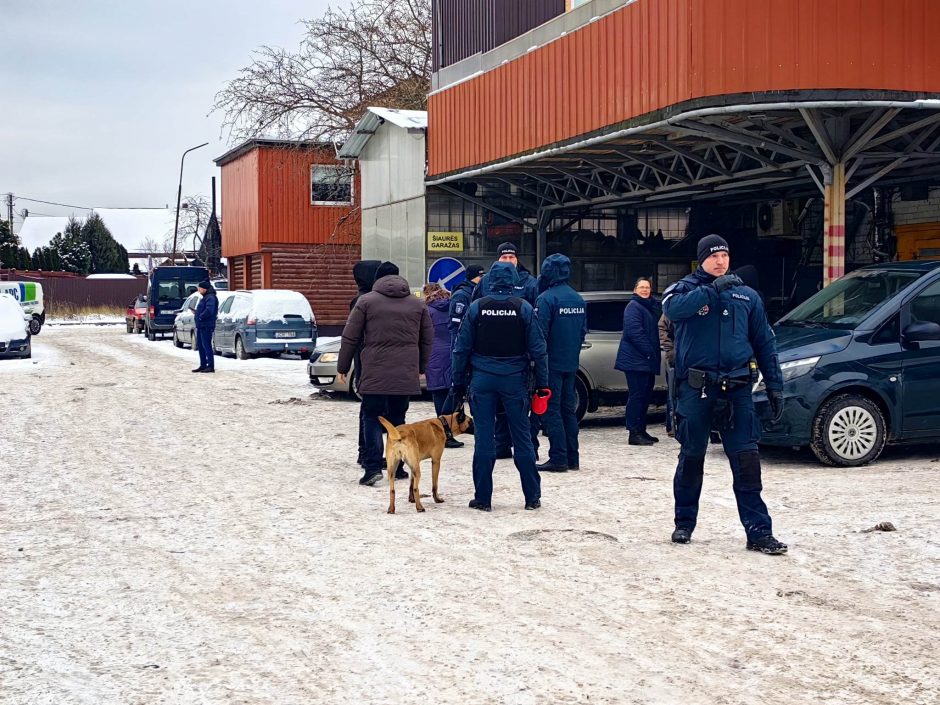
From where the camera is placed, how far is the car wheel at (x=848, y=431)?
33.4 ft

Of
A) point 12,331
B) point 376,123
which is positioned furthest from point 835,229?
point 12,331

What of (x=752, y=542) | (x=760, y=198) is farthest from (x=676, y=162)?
(x=752, y=542)

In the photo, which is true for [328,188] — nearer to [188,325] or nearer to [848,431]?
[188,325]

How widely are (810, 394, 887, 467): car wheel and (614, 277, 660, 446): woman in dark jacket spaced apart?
82.9 inches

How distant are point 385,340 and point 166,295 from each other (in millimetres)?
29986

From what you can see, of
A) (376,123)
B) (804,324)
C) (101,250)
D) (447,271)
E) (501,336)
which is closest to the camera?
(501,336)

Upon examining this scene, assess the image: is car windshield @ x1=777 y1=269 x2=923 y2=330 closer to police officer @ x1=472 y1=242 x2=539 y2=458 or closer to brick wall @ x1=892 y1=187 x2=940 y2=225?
police officer @ x1=472 y1=242 x2=539 y2=458

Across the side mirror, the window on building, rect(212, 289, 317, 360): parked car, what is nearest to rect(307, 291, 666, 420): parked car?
the side mirror

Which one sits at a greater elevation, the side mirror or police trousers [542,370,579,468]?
the side mirror

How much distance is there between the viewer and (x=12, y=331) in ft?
86.8

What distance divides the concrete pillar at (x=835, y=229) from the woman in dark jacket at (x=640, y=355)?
3.59 metres

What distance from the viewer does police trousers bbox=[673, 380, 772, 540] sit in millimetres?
6828

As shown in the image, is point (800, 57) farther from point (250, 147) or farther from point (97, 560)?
point (250, 147)

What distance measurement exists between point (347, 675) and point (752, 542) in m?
3.10
